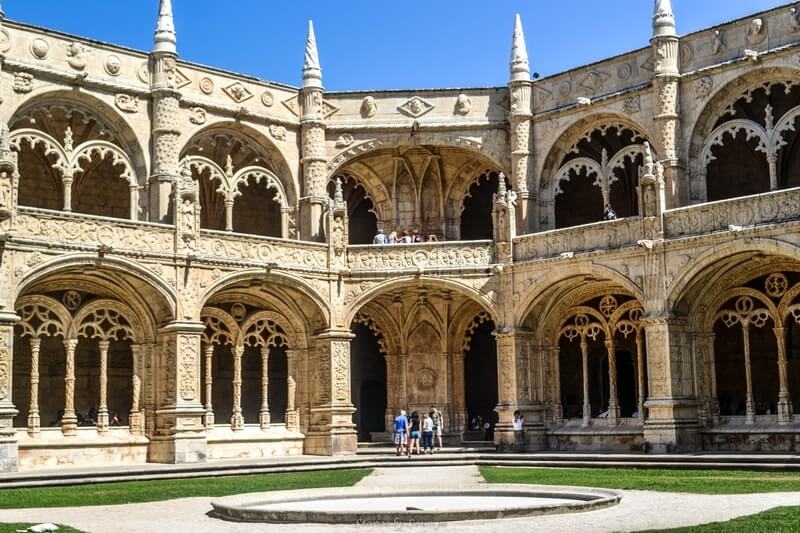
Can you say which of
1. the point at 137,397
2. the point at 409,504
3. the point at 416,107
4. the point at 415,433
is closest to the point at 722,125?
the point at 416,107

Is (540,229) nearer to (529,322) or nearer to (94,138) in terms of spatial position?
(529,322)

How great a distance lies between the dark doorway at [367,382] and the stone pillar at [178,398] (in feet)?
32.9

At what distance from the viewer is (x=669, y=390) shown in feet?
95.3

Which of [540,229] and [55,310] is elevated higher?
[540,229]

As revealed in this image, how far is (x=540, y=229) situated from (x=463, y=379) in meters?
5.67

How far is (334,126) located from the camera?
117 ft

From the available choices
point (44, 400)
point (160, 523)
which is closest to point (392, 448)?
point (44, 400)

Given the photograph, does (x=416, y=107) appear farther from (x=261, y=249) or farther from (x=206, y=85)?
(x=261, y=249)

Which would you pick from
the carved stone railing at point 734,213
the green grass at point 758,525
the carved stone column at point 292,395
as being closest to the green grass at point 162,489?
the carved stone column at point 292,395

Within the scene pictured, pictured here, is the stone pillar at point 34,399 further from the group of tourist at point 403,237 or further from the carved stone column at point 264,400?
the group of tourist at point 403,237

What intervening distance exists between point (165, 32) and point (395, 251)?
29.6ft

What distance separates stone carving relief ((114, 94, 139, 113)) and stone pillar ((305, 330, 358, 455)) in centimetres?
827

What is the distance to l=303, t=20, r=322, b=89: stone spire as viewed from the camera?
3522 centimetres

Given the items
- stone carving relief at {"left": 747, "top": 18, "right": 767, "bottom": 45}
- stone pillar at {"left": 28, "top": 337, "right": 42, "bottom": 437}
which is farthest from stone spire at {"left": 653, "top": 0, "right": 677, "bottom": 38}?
stone pillar at {"left": 28, "top": 337, "right": 42, "bottom": 437}
